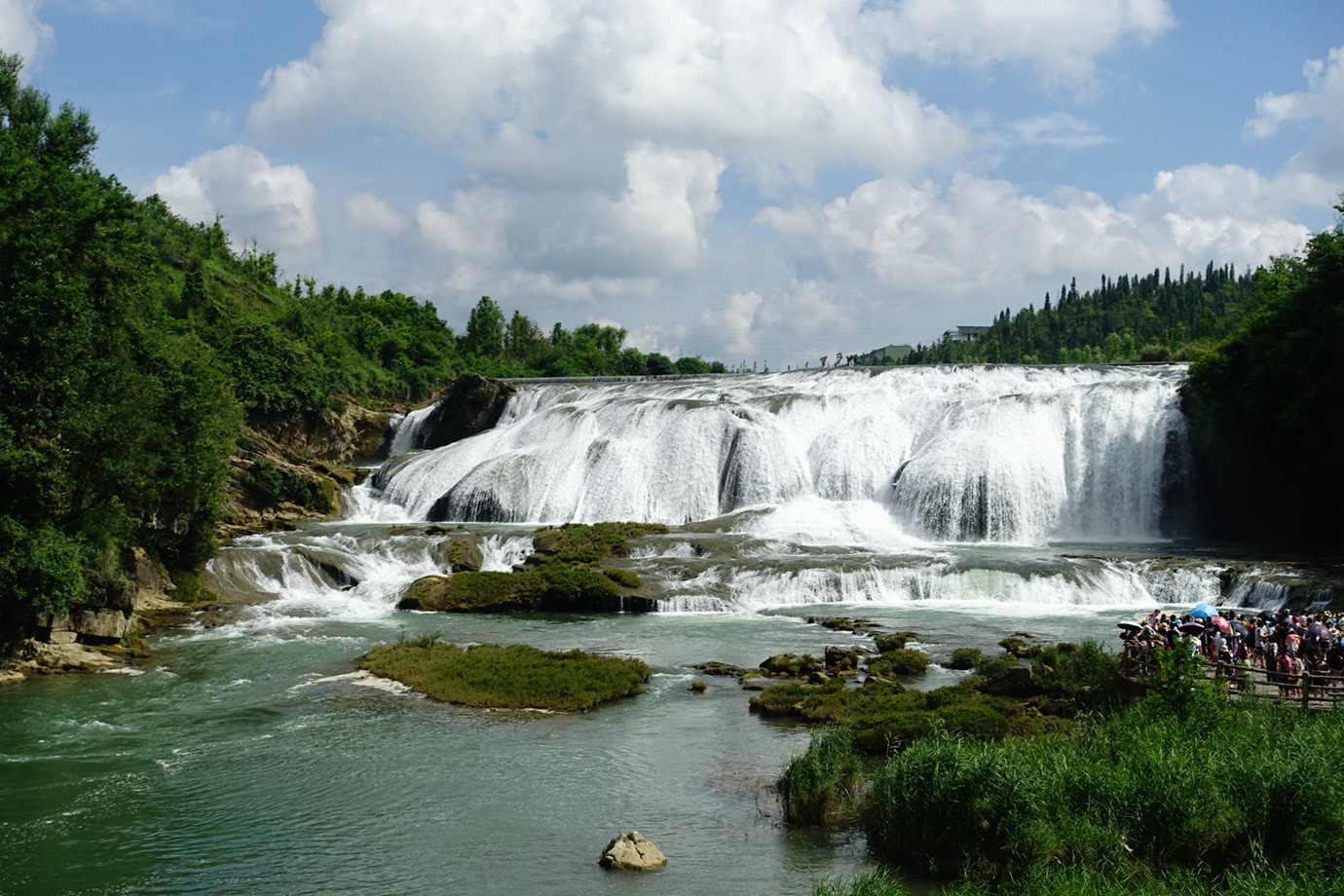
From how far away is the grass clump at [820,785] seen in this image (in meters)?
13.5

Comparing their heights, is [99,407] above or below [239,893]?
above

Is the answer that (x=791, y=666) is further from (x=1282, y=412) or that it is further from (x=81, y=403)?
(x=1282, y=412)

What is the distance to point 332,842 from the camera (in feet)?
42.8

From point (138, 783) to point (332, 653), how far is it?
349 inches

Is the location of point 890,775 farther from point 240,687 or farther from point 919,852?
point 240,687

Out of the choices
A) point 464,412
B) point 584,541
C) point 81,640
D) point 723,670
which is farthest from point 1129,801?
point 464,412

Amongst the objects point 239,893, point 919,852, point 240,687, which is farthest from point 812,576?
point 239,893

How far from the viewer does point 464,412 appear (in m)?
60.7

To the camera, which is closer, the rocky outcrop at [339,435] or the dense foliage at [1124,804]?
the dense foliage at [1124,804]

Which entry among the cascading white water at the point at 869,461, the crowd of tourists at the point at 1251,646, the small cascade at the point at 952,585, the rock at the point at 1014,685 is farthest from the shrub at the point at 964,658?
the cascading white water at the point at 869,461

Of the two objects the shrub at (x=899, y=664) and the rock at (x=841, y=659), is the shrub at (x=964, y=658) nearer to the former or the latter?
the shrub at (x=899, y=664)

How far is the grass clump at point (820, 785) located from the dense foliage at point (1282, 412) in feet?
97.3

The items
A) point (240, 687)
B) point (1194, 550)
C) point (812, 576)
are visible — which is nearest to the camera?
point (240, 687)

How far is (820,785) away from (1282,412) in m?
32.6
